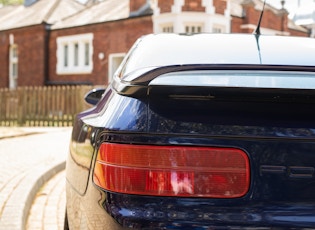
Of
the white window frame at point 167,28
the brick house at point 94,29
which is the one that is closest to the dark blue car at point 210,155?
the brick house at point 94,29

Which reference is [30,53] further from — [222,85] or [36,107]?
[222,85]

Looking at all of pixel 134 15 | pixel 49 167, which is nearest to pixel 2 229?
pixel 49 167

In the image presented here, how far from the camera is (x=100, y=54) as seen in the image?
79.9 feet

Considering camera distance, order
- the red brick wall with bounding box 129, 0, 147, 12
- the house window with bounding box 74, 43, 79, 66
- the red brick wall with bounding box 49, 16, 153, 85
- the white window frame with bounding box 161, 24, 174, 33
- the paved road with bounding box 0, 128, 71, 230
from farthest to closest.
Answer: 1. the house window with bounding box 74, 43, 79, 66
2. the red brick wall with bounding box 129, 0, 147, 12
3. the red brick wall with bounding box 49, 16, 153, 85
4. the white window frame with bounding box 161, 24, 174, 33
5. the paved road with bounding box 0, 128, 71, 230

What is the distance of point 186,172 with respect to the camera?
1.70 m

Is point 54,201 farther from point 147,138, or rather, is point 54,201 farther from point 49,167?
point 147,138

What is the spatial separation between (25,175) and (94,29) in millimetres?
20019

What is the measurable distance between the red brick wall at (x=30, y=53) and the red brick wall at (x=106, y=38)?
3.06 feet

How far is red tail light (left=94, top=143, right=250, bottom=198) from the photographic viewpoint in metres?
1.68

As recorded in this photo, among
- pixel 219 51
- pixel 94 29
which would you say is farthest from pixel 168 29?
pixel 219 51

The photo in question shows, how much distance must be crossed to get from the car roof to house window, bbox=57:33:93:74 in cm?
2244

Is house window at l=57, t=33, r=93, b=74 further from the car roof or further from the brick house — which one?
the car roof

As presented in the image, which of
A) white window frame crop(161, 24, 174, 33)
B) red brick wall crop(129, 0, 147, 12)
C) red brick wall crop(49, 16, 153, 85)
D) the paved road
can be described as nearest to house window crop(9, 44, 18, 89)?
red brick wall crop(49, 16, 153, 85)

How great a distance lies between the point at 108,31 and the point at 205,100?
22.9 metres
